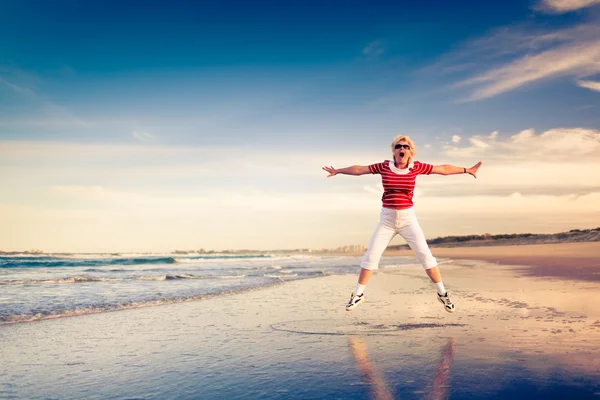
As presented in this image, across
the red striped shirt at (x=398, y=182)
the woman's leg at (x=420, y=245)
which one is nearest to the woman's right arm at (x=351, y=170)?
the red striped shirt at (x=398, y=182)

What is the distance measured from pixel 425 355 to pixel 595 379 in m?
1.45

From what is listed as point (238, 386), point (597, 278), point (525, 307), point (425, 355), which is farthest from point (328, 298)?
point (597, 278)

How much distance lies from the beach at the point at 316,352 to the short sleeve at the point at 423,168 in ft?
7.20

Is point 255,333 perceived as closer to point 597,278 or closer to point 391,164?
point 391,164

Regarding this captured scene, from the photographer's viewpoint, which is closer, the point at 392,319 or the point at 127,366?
the point at 127,366

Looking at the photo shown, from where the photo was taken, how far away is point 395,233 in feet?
22.7

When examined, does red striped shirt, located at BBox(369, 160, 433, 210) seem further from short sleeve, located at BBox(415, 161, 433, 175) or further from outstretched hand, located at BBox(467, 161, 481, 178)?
outstretched hand, located at BBox(467, 161, 481, 178)

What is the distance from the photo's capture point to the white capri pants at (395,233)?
6.75m

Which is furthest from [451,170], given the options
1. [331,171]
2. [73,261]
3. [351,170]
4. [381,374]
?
[73,261]

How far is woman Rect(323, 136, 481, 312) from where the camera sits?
6695 mm

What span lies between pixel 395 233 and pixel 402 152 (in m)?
1.25

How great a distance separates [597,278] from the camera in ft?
39.6

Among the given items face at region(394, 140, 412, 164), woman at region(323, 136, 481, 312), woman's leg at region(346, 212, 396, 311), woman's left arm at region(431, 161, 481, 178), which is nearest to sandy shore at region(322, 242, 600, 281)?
woman's left arm at region(431, 161, 481, 178)

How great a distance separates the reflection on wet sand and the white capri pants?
6.08 feet
